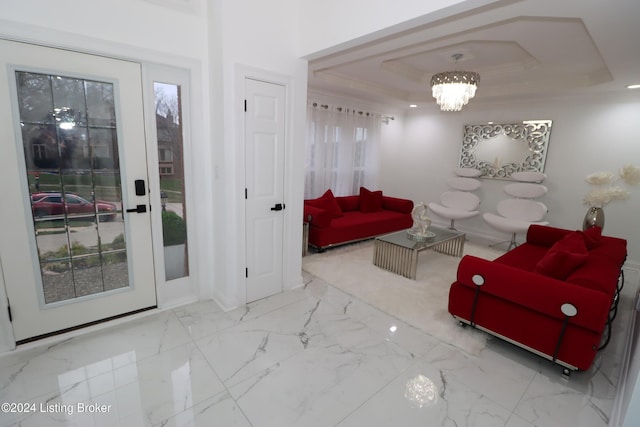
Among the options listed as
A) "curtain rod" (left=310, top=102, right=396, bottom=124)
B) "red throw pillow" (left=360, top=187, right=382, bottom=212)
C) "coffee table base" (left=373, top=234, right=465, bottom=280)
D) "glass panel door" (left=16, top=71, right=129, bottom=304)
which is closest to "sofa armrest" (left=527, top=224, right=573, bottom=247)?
"coffee table base" (left=373, top=234, right=465, bottom=280)

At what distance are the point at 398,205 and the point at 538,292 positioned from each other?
3568 mm

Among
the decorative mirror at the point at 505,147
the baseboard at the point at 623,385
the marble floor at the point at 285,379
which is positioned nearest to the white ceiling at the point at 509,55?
the decorative mirror at the point at 505,147

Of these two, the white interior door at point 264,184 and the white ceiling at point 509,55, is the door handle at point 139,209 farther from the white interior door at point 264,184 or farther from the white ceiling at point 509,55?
the white ceiling at point 509,55

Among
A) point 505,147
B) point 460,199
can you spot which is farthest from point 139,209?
point 505,147

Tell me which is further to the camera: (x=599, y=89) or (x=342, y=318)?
(x=599, y=89)

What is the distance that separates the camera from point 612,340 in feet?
8.36

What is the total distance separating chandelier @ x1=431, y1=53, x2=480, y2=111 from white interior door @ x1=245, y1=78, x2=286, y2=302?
198cm

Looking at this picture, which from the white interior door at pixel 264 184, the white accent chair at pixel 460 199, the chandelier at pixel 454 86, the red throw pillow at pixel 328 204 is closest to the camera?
the white interior door at pixel 264 184

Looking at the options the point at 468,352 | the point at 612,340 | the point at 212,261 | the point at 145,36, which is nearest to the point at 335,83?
the point at 145,36

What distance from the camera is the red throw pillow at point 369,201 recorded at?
5.44 m

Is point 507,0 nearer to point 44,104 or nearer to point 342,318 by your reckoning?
point 342,318

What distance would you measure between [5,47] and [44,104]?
0.35m

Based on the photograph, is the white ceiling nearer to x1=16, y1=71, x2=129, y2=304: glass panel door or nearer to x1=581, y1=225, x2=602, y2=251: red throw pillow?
x1=581, y1=225, x2=602, y2=251: red throw pillow

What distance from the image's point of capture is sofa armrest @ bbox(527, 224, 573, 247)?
139 inches
